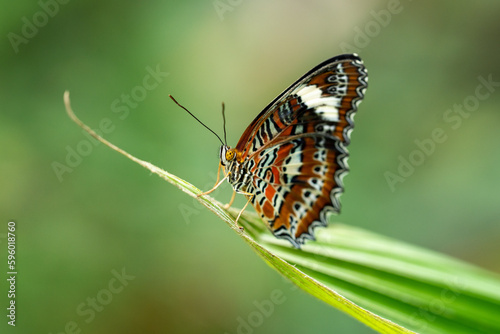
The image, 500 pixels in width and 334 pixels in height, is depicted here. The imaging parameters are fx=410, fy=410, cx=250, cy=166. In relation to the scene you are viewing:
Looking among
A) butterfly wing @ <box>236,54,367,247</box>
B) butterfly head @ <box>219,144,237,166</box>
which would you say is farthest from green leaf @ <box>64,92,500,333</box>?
butterfly head @ <box>219,144,237,166</box>

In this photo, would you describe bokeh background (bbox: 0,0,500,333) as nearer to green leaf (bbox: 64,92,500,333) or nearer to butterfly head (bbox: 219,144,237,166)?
butterfly head (bbox: 219,144,237,166)

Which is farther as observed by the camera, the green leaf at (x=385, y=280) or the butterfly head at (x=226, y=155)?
the butterfly head at (x=226, y=155)

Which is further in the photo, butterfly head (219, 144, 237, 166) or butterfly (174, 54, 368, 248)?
butterfly head (219, 144, 237, 166)

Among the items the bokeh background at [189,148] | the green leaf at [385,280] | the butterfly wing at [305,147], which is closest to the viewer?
the green leaf at [385,280]

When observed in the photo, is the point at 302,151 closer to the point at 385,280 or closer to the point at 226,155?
the point at 226,155

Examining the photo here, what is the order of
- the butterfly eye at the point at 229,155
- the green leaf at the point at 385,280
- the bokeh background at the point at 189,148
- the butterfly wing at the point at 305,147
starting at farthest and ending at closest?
the bokeh background at the point at 189,148, the butterfly eye at the point at 229,155, the butterfly wing at the point at 305,147, the green leaf at the point at 385,280

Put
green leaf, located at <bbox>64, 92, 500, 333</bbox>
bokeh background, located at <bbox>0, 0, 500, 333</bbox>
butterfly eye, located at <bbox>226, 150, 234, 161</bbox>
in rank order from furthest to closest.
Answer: bokeh background, located at <bbox>0, 0, 500, 333</bbox>
butterfly eye, located at <bbox>226, 150, 234, 161</bbox>
green leaf, located at <bbox>64, 92, 500, 333</bbox>

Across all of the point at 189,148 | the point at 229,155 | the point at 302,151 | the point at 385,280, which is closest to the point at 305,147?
the point at 302,151

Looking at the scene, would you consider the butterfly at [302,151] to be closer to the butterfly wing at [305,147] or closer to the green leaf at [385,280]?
the butterfly wing at [305,147]

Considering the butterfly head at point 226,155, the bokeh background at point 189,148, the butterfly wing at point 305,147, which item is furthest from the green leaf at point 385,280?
the bokeh background at point 189,148
